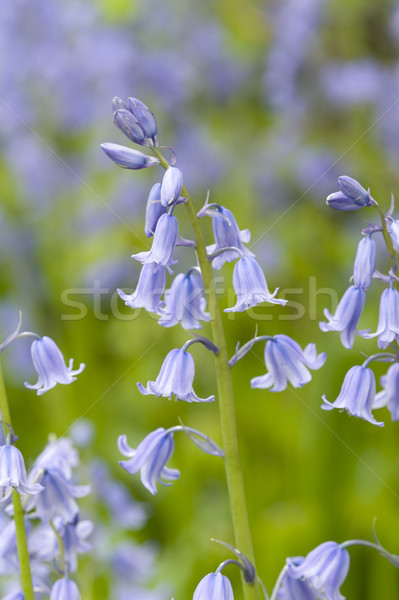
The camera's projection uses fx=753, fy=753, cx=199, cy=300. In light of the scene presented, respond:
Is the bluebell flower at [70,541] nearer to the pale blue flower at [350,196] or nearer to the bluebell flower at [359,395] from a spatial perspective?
the bluebell flower at [359,395]

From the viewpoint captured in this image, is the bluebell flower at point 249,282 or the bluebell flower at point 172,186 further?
the bluebell flower at point 249,282

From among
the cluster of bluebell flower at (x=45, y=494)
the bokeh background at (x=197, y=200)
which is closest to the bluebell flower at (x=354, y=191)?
the cluster of bluebell flower at (x=45, y=494)

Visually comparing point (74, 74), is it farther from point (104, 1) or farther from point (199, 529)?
point (199, 529)

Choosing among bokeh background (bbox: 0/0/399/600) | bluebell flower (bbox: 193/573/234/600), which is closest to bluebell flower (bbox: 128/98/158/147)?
bluebell flower (bbox: 193/573/234/600)

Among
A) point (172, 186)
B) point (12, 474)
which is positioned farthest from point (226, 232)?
point (12, 474)

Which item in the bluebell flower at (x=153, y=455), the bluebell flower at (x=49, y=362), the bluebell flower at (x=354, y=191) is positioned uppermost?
the bluebell flower at (x=354, y=191)

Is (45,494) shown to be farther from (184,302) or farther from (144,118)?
(144,118)
